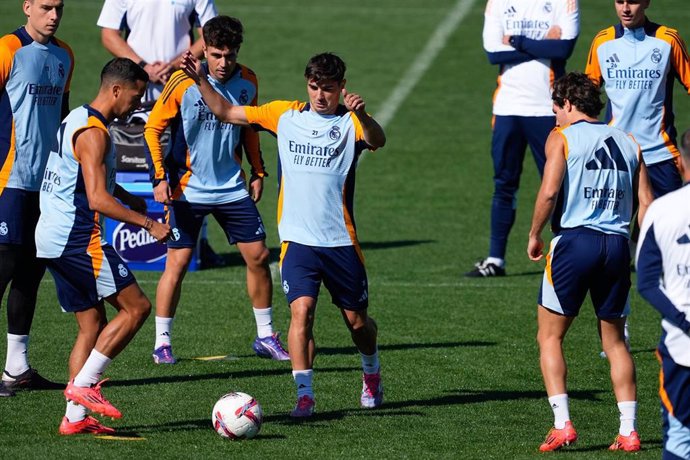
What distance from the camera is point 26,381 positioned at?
881 cm

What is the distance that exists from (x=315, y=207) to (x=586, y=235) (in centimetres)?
170

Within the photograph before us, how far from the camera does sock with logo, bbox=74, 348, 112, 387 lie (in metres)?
7.64

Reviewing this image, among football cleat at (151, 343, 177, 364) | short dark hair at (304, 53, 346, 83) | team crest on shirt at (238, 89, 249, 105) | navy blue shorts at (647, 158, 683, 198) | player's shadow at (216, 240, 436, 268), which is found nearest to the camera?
short dark hair at (304, 53, 346, 83)

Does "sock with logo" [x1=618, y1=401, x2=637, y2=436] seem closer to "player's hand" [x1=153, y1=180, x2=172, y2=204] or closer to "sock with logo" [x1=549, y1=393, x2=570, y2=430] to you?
"sock with logo" [x1=549, y1=393, x2=570, y2=430]

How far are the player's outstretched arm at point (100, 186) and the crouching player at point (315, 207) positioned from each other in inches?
40.6

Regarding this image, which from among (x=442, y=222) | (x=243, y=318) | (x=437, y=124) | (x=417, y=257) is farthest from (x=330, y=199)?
(x=437, y=124)

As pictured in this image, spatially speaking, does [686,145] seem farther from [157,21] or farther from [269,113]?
[157,21]

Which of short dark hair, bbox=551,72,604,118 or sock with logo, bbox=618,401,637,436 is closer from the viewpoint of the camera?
sock with logo, bbox=618,401,637,436

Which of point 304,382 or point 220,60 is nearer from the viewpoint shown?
point 304,382

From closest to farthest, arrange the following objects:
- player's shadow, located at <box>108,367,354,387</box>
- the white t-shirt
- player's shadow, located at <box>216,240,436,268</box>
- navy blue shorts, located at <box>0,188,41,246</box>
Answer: navy blue shorts, located at <box>0,188,41,246</box> → player's shadow, located at <box>108,367,354,387</box> → the white t-shirt → player's shadow, located at <box>216,240,436,268</box>

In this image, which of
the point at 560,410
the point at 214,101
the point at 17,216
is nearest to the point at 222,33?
the point at 214,101

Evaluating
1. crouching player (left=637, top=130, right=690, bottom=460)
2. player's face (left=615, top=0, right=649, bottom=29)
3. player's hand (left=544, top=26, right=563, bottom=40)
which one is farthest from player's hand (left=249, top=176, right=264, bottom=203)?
crouching player (left=637, top=130, right=690, bottom=460)

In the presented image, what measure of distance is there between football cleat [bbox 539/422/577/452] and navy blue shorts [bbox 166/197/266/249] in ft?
10.6

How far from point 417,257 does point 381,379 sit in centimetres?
464
